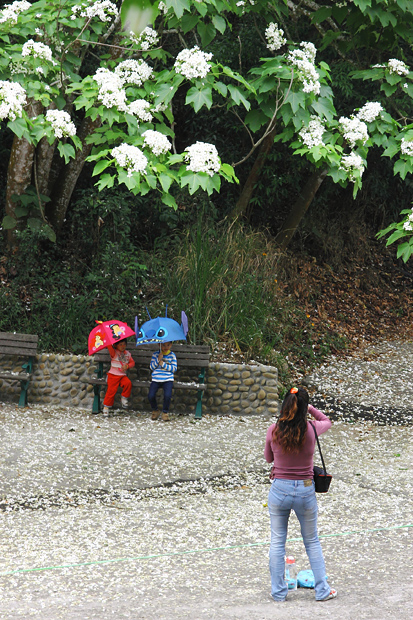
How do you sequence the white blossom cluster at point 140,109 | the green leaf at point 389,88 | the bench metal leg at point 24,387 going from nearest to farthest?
the white blossom cluster at point 140,109 → the green leaf at point 389,88 → the bench metal leg at point 24,387

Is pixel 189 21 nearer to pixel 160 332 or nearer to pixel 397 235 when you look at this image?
pixel 397 235

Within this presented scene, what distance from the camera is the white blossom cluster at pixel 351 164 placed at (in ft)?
22.1

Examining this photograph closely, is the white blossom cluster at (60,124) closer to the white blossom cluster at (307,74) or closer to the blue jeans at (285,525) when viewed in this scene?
the white blossom cluster at (307,74)

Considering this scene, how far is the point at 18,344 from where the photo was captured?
811cm

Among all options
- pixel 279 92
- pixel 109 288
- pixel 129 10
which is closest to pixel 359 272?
pixel 109 288

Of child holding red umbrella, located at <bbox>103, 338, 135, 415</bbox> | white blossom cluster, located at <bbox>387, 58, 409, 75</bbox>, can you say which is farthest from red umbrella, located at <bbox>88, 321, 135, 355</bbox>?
white blossom cluster, located at <bbox>387, 58, 409, 75</bbox>

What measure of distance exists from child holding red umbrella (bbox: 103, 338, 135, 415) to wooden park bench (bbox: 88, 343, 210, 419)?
0.38 ft

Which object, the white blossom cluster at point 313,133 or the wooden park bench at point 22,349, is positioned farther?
the wooden park bench at point 22,349

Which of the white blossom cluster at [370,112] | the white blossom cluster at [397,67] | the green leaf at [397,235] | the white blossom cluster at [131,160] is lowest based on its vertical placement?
the green leaf at [397,235]

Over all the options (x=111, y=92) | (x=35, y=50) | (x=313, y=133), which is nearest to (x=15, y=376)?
(x=111, y=92)

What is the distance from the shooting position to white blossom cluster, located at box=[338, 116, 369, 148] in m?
6.94

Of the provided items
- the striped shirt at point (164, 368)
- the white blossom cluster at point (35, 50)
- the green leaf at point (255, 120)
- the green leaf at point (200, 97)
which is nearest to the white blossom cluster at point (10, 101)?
the white blossom cluster at point (35, 50)

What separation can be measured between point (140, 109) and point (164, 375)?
2965 millimetres

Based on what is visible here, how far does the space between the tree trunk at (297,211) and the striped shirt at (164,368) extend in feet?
16.4
